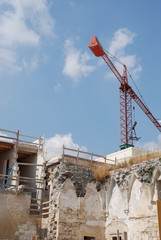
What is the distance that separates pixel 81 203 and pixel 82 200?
0.56 feet

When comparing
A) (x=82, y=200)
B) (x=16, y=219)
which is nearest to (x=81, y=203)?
(x=82, y=200)

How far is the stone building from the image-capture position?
49.8 feet

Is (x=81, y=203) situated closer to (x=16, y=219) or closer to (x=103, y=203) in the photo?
(x=103, y=203)

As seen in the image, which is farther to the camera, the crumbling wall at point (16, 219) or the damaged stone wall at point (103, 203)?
the crumbling wall at point (16, 219)

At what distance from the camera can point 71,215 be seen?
53.7 feet

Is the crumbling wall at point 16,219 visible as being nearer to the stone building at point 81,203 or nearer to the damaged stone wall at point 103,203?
the stone building at point 81,203

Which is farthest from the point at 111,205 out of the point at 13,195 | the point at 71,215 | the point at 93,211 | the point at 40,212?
the point at 13,195

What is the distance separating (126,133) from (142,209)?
25224mm

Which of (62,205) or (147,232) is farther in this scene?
(62,205)

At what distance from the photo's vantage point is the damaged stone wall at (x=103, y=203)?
49.2 ft

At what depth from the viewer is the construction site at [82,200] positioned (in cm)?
1523

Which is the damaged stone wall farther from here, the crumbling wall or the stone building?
the crumbling wall

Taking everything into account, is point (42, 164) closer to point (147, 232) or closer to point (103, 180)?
point (103, 180)

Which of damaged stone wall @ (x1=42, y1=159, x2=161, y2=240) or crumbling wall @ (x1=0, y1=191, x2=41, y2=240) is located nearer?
damaged stone wall @ (x1=42, y1=159, x2=161, y2=240)
